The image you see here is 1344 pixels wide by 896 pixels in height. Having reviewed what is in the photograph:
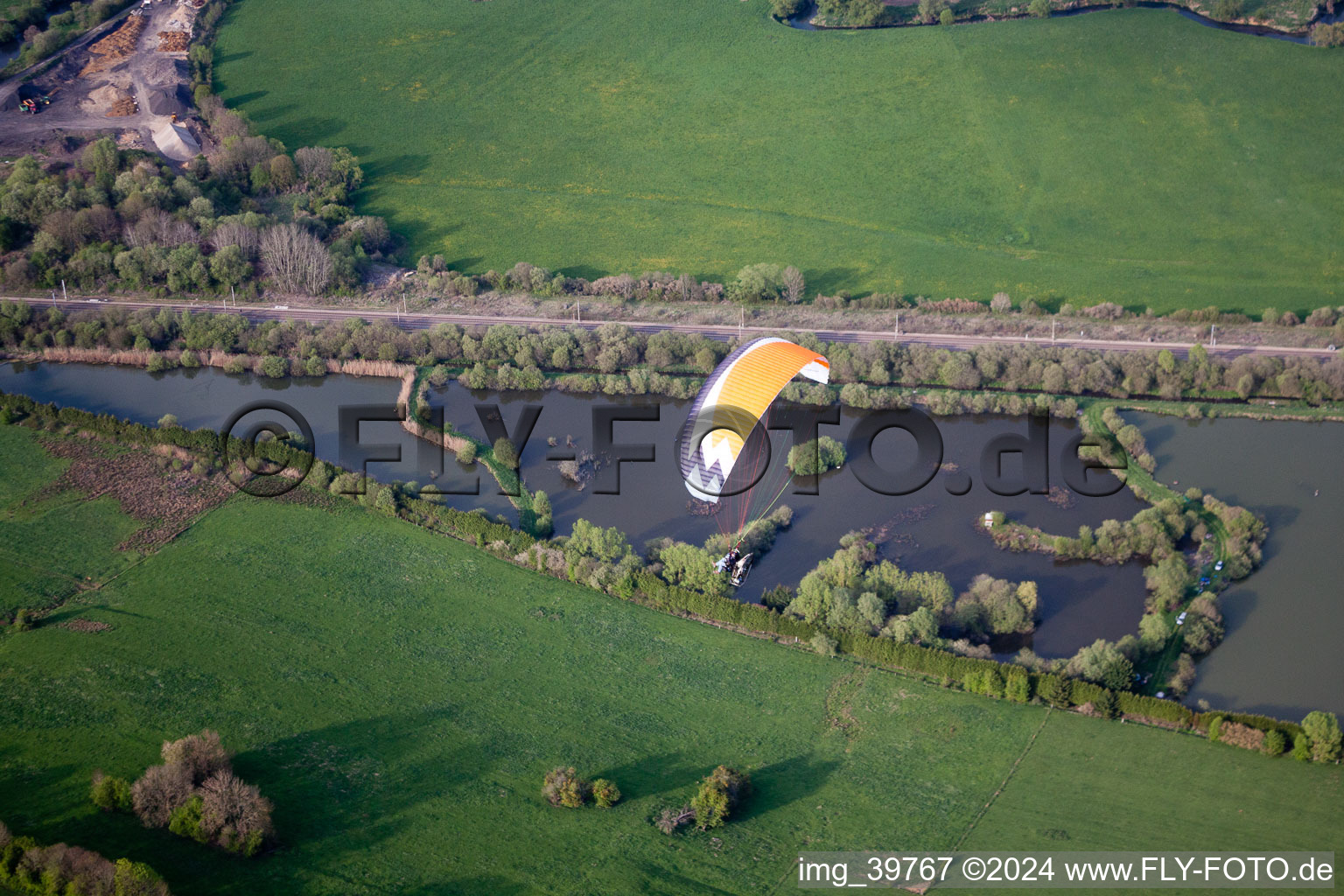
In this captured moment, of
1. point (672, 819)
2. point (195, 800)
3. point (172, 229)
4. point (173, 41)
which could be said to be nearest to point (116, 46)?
point (173, 41)

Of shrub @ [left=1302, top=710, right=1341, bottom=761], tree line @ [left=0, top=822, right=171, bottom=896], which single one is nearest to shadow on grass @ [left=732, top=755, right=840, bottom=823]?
shrub @ [left=1302, top=710, right=1341, bottom=761]

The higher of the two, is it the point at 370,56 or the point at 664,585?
the point at 370,56

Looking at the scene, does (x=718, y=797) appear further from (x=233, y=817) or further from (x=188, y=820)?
(x=188, y=820)

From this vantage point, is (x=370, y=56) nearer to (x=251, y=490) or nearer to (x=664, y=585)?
(x=251, y=490)

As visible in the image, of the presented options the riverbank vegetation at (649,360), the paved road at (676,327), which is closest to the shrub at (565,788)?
the riverbank vegetation at (649,360)

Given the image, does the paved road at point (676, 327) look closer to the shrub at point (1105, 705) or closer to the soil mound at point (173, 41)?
the shrub at point (1105, 705)

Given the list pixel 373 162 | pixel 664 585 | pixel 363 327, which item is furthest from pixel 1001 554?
pixel 373 162

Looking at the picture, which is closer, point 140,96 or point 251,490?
point 251,490

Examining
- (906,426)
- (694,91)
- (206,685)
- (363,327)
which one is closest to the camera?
(206,685)
